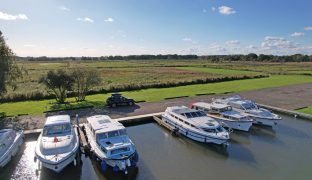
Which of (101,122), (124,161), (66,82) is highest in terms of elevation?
(66,82)

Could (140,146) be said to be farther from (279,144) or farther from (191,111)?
(279,144)

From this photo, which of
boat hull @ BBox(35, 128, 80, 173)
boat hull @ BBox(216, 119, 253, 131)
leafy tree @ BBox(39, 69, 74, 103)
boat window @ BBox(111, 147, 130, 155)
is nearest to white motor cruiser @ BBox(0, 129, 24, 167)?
boat hull @ BBox(35, 128, 80, 173)

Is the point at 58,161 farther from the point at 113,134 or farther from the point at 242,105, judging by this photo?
the point at 242,105

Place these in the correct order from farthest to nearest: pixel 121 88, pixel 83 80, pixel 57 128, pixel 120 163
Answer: pixel 121 88 < pixel 83 80 < pixel 57 128 < pixel 120 163

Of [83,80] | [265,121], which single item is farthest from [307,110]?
[83,80]

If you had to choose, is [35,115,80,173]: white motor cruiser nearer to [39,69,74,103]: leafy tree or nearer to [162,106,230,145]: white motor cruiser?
[162,106,230,145]: white motor cruiser

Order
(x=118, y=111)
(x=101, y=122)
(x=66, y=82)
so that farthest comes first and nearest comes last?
(x=66, y=82), (x=118, y=111), (x=101, y=122)

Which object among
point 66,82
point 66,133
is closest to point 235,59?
point 66,82

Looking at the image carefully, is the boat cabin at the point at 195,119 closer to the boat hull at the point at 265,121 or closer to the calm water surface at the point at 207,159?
the calm water surface at the point at 207,159
